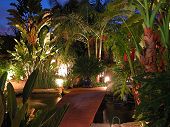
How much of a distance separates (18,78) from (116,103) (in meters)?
7.16

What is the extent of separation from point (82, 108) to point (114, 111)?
1007mm

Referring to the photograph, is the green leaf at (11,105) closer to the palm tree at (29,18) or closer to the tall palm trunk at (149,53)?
the tall palm trunk at (149,53)

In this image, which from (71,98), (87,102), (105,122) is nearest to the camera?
(105,122)

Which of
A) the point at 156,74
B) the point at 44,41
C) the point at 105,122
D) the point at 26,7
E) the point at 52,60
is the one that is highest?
the point at 26,7

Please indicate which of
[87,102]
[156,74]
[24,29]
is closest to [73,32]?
[24,29]

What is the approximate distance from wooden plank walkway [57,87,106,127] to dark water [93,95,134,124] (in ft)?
0.57

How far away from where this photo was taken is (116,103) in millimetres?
10914

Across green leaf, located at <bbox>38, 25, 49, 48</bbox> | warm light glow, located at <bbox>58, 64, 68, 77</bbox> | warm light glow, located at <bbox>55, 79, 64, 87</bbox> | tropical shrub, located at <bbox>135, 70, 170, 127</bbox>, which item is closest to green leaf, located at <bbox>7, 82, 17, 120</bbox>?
tropical shrub, located at <bbox>135, 70, 170, 127</bbox>

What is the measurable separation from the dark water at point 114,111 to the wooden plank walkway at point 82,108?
0.18m

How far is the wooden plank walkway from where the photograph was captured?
8.23 meters

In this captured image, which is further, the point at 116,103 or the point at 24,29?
the point at 24,29

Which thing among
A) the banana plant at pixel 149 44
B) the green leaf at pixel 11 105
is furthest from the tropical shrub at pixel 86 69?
the green leaf at pixel 11 105

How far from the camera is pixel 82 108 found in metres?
9.80

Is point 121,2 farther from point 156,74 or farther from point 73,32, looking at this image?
point 73,32
